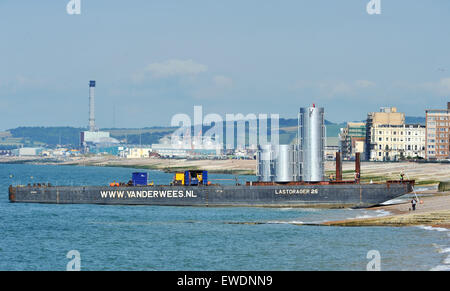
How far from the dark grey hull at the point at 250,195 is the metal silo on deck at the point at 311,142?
371cm

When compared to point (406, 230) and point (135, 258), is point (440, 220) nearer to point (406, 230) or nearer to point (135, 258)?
point (406, 230)

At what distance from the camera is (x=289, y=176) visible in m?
108

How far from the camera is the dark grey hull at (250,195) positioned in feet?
341

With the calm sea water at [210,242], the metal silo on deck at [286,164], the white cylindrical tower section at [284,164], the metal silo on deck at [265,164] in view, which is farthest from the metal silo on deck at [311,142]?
the calm sea water at [210,242]

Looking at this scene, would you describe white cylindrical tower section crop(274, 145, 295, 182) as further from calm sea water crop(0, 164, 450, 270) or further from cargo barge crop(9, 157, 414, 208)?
calm sea water crop(0, 164, 450, 270)

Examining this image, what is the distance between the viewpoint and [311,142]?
105875 millimetres

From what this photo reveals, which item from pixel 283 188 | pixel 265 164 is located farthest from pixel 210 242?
pixel 265 164

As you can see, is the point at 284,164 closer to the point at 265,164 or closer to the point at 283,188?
the point at 265,164

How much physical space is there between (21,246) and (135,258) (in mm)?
14703

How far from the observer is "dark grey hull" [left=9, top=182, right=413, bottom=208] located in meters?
104

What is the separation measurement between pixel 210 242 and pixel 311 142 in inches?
1621

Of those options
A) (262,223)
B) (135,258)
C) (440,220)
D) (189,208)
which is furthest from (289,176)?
(135,258)

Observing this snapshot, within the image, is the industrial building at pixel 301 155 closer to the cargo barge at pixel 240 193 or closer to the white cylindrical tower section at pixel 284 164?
the white cylindrical tower section at pixel 284 164
